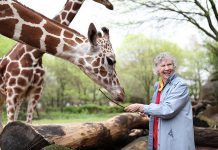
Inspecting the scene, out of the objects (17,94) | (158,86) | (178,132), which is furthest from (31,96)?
(178,132)

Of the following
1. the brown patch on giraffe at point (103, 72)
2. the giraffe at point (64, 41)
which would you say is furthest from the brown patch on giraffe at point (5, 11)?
the brown patch on giraffe at point (103, 72)

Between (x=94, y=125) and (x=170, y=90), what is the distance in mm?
2214

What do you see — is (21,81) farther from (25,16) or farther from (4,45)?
(4,45)

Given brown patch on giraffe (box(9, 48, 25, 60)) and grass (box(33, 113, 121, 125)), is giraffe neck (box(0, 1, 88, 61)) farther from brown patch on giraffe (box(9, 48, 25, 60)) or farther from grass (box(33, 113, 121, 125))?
grass (box(33, 113, 121, 125))

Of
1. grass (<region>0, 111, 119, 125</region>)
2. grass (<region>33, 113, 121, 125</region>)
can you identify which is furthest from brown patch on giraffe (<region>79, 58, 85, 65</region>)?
grass (<region>0, 111, 119, 125</region>)

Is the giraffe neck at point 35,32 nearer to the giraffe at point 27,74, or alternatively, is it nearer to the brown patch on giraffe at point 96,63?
the brown patch on giraffe at point 96,63

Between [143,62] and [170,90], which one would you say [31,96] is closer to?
[170,90]

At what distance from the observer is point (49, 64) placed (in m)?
29.6

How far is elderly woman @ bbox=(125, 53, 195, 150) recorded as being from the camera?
319 cm

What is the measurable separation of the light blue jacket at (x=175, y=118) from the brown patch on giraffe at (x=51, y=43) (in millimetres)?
1221

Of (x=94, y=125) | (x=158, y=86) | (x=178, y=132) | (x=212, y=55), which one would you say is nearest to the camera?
(x=178, y=132)

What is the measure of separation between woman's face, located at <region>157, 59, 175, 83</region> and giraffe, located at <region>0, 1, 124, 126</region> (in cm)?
66

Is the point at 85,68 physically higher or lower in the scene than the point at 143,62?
lower

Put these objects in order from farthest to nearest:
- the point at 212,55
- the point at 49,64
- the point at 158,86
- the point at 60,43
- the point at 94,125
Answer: the point at 49,64
the point at 212,55
the point at 94,125
the point at 60,43
the point at 158,86
